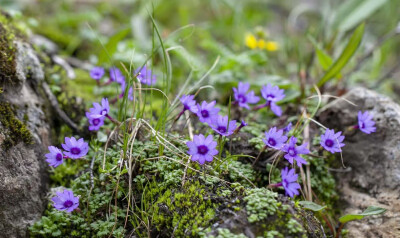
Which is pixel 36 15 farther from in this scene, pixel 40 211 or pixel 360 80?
pixel 360 80

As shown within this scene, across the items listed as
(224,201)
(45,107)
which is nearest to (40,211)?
(45,107)

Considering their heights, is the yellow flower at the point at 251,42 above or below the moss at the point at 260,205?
above

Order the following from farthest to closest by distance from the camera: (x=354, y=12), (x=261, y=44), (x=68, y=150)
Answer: (x=261, y=44) → (x=354, y=12) → (x=68, y=150)

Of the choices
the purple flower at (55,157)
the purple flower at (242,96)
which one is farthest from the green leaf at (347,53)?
the purple flower at (55,157)

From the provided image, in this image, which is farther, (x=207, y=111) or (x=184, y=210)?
(x=207, y=111)

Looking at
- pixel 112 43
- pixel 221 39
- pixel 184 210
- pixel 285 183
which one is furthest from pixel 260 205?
pixel 221 39

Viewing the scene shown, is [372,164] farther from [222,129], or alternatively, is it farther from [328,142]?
[222,129]

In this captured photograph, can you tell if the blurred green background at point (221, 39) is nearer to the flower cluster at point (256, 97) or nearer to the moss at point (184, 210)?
the flower cluster at point (256, 97)

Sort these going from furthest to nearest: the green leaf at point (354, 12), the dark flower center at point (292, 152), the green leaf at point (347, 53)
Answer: the green leaf at point (354, 12) < the green leaf at point (347, 53) < the dark flower center at point (292, 152)
